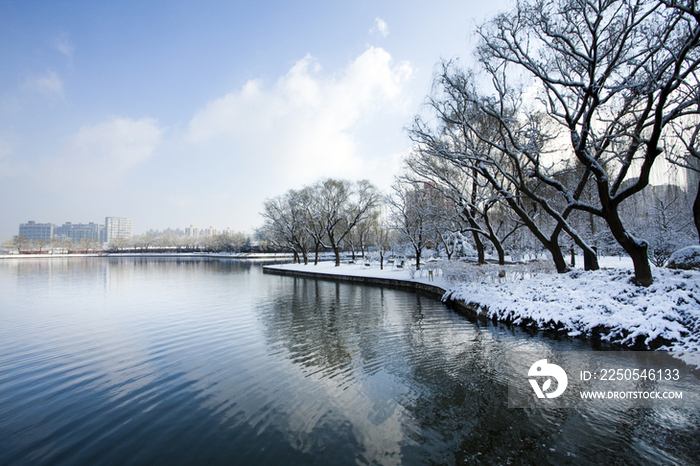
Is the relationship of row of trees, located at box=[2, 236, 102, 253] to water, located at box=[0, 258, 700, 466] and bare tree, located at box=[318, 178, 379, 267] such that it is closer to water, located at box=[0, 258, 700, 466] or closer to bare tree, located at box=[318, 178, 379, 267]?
bare tree, located at box=[318, 178, 379, 267]

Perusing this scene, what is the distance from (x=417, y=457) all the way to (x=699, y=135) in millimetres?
13731

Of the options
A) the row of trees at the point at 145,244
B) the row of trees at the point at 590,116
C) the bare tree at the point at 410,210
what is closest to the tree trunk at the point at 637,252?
the row of trees at the point at 590,116

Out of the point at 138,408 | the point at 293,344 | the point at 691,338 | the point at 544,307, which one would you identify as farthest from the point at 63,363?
the point at 691,338

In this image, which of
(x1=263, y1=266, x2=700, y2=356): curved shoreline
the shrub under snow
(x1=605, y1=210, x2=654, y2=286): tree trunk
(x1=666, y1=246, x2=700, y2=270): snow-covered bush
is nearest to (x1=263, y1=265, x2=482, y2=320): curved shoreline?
(x1=263, y1=266, x2=700, y2=356): curved shoreline

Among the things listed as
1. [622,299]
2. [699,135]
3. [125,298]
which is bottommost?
[125,298]

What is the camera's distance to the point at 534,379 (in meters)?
5.82

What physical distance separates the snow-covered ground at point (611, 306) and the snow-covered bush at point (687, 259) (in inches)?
75.0

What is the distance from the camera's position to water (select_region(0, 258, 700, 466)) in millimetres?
3828

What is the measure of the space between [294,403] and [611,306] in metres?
8.55

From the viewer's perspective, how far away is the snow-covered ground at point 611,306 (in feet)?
23.4

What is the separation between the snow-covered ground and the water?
91 cm

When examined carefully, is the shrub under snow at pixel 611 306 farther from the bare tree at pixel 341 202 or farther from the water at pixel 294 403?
the bare tree at pixel 341 202

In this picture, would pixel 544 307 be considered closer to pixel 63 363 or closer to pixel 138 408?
pixel 138 408

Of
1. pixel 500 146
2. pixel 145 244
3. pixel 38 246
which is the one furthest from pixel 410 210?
pixel 38 246
